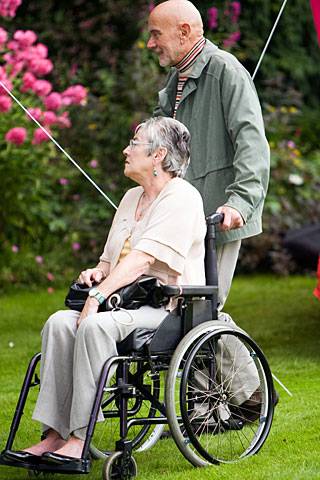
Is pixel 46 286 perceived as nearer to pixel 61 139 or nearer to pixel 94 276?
pixel 61 139

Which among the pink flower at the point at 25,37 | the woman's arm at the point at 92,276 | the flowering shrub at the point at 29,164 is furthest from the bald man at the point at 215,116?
the pink flower at the point at 25,37

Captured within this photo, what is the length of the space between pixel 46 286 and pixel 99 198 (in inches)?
30.7

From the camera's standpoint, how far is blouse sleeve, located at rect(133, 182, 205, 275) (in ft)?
10.6

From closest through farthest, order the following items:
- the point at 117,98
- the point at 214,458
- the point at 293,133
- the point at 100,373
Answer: the point at 100,373 < the point at 214,458 < the point at 117,98 < the point at 293,133

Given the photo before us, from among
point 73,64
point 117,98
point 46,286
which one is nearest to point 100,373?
point 46,286

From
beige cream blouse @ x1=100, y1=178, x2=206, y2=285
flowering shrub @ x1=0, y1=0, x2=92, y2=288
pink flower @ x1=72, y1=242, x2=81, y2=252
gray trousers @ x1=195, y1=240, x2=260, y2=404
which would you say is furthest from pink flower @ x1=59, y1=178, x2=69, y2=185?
beige cream blouse @ x1=100, y1=178, x2=206, y2=285

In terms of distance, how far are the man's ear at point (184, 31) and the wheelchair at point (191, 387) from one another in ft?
2.02

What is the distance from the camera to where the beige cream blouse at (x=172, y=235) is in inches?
128

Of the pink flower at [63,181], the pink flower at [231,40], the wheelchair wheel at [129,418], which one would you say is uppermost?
the pink flower at [231,40]

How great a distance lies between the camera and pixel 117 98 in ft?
27.6

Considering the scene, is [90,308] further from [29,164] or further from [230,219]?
[29,164]

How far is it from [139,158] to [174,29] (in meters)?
0.49

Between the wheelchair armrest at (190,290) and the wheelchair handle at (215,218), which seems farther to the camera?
the wheelchair handle at (215,218)

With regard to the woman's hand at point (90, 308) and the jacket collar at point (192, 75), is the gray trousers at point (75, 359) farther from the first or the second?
the jacket collar at point (192, 75)
